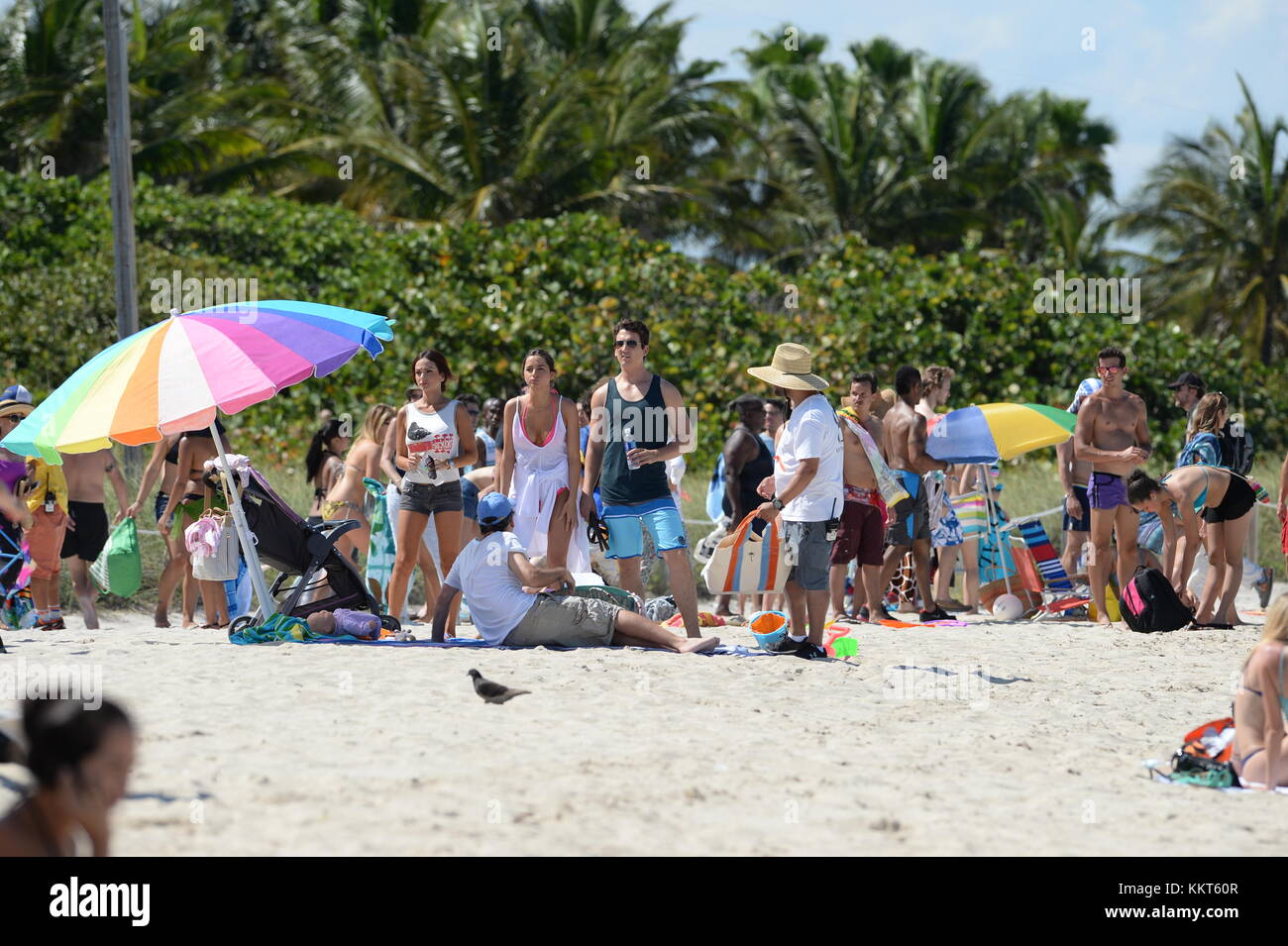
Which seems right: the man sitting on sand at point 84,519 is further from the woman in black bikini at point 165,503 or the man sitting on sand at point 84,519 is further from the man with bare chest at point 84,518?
the woman in black bikini at point 165,503

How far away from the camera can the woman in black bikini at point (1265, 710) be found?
493cm

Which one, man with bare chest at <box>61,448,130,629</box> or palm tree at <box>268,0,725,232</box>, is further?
palm tree at <box>268,0,725,232</box>

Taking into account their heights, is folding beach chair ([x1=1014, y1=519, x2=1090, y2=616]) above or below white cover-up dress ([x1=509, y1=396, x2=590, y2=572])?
below

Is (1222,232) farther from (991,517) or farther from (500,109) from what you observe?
(991,517)

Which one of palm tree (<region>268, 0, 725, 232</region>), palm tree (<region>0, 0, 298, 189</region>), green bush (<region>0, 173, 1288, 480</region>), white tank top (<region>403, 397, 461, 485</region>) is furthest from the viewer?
palm tree (<region>268, 0, 725, 232</region>)

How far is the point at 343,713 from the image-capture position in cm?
564

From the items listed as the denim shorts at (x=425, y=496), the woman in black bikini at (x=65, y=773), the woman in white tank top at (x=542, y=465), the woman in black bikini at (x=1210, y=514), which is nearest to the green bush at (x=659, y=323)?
the woman in black bikini at (x=1210, y=514)

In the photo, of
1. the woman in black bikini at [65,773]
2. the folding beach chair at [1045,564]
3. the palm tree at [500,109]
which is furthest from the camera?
the palm tree at [500,109]

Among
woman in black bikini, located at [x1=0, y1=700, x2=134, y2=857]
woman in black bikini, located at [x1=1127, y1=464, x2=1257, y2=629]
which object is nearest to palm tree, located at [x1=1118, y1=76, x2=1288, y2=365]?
woman in black bikini, located at [x1=1127, y1=464, x2=1257, y2=629]

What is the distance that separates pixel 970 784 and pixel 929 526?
5354 millimetres

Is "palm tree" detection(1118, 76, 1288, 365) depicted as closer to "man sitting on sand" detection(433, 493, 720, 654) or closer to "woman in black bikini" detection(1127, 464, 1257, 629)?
"woman in black bikini" detection(1127, 464, 1257, 629)

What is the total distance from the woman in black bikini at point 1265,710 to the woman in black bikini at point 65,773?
12.2 ft

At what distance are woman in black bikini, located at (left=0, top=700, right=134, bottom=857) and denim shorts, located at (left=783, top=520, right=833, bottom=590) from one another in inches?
181

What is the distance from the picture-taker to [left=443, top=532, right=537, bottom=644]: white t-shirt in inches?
292
